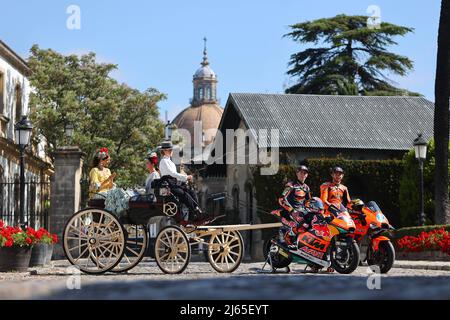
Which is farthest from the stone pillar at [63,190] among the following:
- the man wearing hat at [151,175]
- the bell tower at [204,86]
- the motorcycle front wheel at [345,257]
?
the bell tower at [204,86]

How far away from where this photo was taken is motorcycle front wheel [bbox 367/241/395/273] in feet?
40.5

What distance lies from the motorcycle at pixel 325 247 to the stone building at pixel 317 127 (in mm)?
13916

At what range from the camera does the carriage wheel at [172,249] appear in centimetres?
1191

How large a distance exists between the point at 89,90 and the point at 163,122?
432cm

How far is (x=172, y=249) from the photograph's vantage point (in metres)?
12.0

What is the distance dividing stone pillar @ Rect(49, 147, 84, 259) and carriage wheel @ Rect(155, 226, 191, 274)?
8.84 m

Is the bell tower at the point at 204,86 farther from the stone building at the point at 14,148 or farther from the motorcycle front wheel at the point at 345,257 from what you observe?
the motorcycle front wheel at the point at 345,257

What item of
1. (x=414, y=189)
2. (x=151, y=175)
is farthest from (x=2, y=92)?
(x=151, y=175)

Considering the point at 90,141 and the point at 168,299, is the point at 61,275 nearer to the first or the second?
the point at 168,299

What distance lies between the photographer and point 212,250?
12.7 m

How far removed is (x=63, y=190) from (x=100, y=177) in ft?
22.5

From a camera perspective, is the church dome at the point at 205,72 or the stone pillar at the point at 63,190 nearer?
the stone pillar at the point at 63,190

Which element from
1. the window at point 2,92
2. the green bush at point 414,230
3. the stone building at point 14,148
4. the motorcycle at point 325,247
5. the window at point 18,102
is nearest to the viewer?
the motorcycle at point 325,247
